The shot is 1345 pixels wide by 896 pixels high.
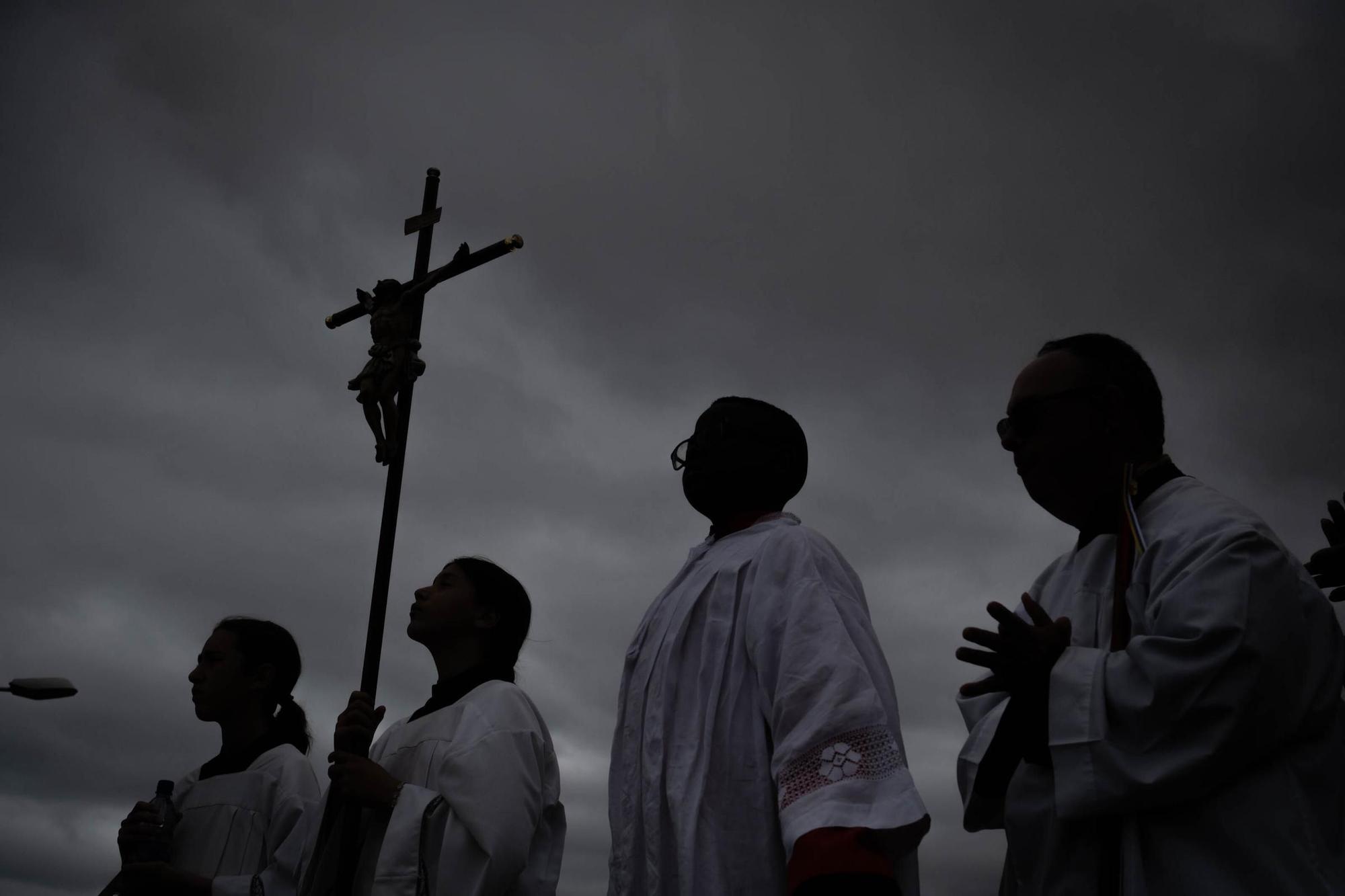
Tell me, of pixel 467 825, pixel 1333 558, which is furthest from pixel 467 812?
pixel 1333 558

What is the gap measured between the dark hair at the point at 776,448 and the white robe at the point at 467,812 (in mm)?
1393

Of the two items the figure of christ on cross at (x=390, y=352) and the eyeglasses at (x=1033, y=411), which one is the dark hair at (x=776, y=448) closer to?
the eyeglasses at (x=1033, y=411)

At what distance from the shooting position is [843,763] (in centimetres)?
311

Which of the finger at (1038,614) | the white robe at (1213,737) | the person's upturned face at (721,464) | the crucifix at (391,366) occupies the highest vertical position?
the crucifix at (391,366)

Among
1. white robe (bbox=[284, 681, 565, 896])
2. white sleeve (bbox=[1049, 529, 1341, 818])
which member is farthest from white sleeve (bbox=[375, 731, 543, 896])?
white sleeve (bbox=[1049, 529, 1341, 818])

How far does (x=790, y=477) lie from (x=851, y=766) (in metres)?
1.47

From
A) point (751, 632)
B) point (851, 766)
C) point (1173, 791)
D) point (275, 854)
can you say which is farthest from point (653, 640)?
point (275, 854)

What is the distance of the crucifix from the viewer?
472 cm

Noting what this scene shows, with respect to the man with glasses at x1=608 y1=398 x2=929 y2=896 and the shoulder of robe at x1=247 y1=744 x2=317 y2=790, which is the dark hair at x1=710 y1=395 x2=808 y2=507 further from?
the shoulder of robe at x1=247 y1=744 x2=317 y2=790

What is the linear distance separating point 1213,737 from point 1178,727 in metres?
0.08

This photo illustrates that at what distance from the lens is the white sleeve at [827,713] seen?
303 centimetres

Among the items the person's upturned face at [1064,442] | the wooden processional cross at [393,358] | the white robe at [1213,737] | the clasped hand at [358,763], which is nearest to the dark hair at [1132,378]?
the person's upturned face at [1064,442]

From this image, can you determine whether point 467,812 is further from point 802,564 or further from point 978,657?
point 978,657

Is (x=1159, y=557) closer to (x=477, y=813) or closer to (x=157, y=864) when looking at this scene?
(x=477, y=813)
